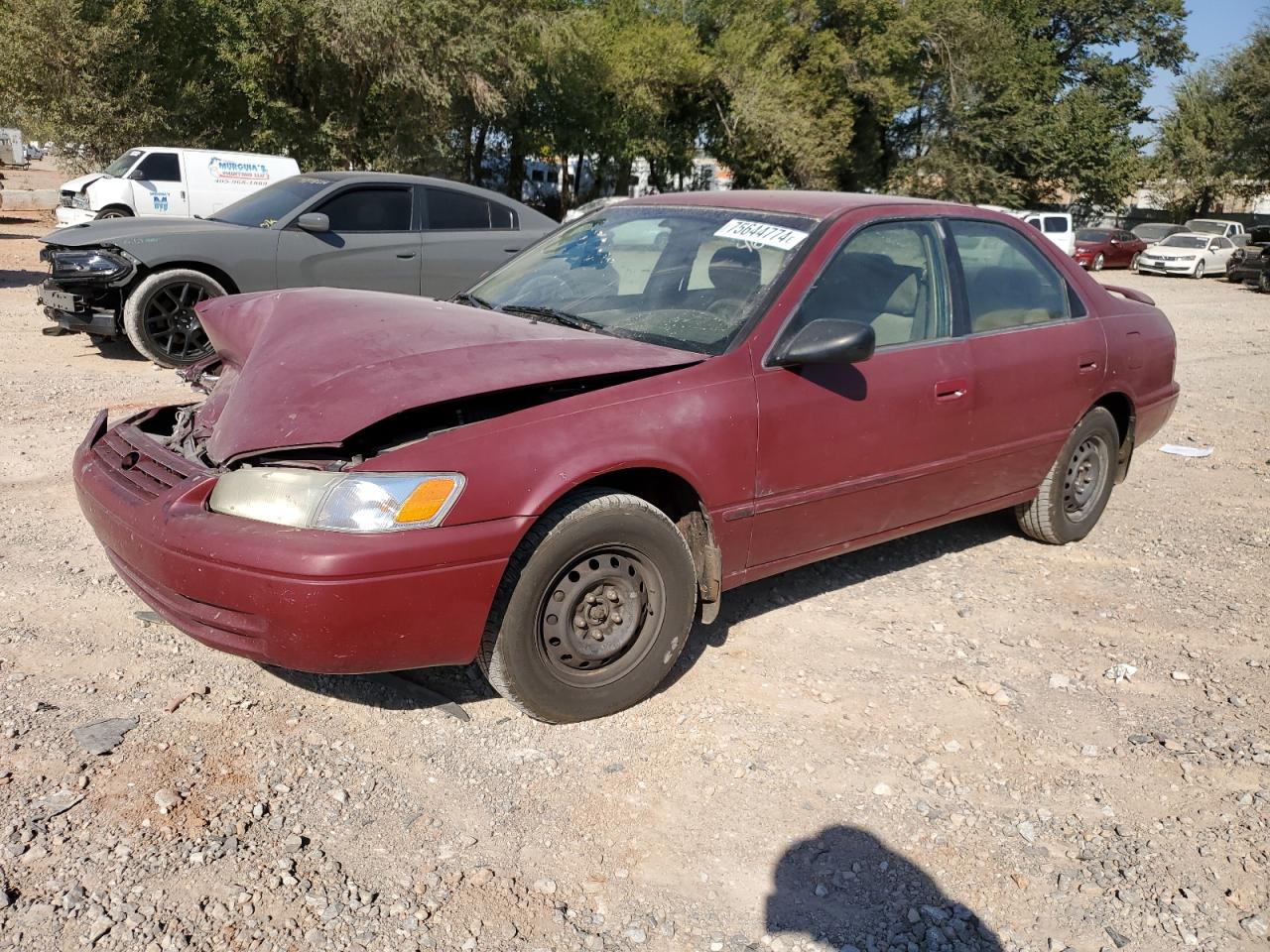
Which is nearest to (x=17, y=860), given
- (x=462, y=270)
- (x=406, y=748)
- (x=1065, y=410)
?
(x=406, y=748)

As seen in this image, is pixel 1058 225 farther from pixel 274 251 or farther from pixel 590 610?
pixel 590 610

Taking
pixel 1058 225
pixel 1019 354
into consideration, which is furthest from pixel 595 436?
pixel 1058 225

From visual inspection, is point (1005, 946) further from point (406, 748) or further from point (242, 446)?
point (242, 446)

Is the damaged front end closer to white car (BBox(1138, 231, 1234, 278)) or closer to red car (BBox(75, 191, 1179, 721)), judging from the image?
red car (BBox(75, 191, 1179, 721))

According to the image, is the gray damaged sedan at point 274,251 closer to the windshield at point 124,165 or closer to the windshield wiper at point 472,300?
the windshield wiper at point 472,300

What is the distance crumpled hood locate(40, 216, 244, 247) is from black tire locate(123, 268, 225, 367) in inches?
10.6

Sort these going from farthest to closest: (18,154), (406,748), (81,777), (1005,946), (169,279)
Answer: (18,154), (169,279), (406,748), (81,777), (1005,946)

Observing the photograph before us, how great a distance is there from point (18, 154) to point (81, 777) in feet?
198

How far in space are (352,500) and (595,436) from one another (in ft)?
2.50

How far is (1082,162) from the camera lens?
45.8 m

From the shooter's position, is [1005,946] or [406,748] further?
[406,748]

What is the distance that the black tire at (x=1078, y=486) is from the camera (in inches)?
208

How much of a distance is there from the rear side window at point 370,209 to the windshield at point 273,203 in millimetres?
211

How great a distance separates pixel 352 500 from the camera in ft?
9.87
